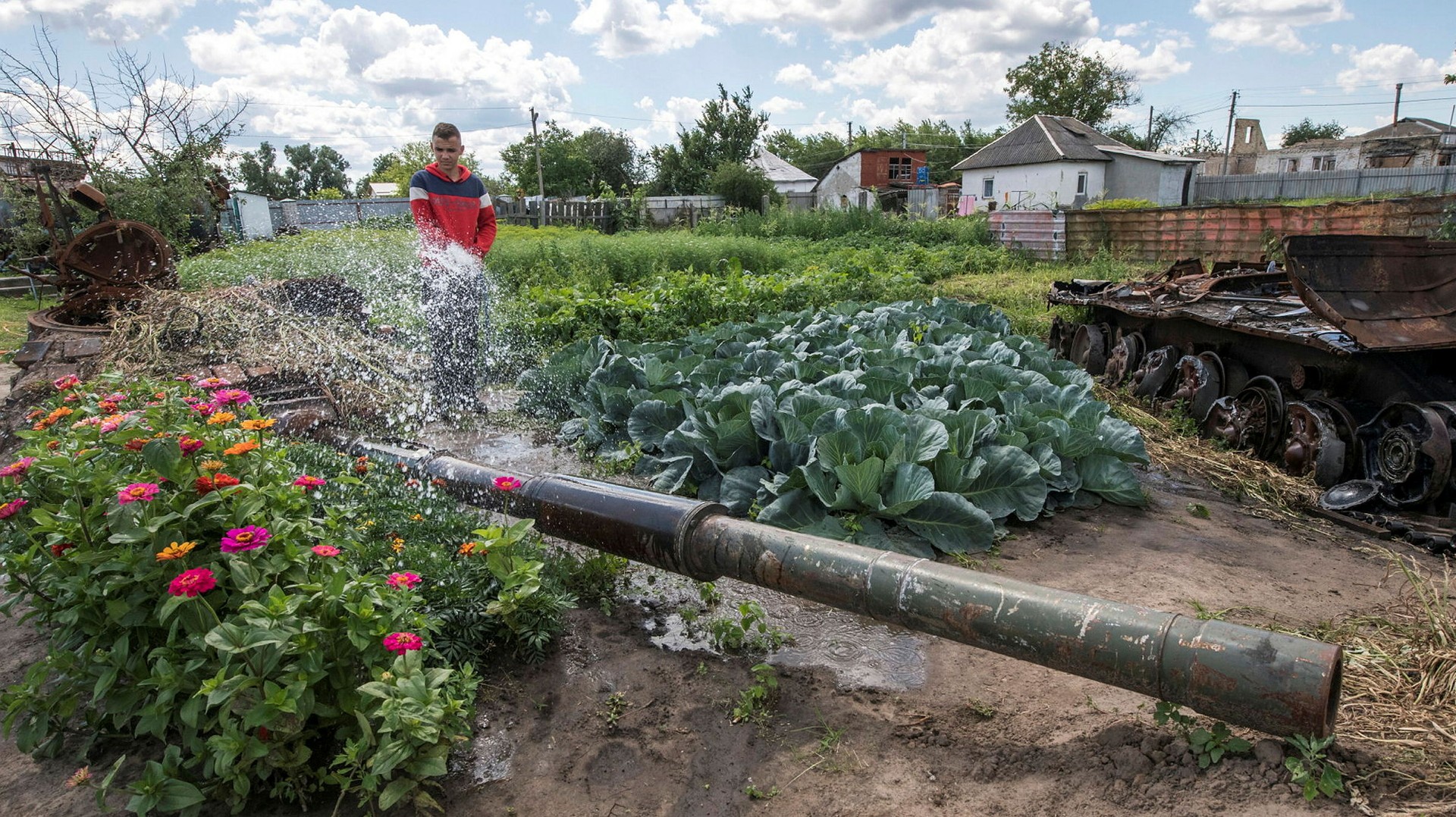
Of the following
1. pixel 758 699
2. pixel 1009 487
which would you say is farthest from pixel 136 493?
pixel 1009 487

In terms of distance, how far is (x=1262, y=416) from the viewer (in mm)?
5992

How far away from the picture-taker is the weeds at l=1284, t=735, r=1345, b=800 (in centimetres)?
200

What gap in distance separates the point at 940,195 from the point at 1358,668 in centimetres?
4260

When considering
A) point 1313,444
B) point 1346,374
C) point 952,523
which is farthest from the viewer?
point 1346,374

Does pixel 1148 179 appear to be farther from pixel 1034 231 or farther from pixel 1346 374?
pixel 1346 374

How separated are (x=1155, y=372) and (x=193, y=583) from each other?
7635 millimetres

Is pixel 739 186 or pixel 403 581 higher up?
pixel 739 186

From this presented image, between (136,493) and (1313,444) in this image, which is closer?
(136,493)

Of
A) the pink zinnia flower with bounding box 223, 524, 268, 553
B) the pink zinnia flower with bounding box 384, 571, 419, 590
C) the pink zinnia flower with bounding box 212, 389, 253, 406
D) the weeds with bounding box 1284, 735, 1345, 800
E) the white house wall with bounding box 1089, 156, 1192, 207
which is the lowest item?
the weeds with bounding box 1284, 735, 1345, 800

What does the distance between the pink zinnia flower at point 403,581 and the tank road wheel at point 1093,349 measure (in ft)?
26.5

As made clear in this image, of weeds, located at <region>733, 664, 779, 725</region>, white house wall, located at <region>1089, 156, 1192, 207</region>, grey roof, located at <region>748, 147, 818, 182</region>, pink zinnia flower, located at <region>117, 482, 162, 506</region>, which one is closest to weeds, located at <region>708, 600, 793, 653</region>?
weeds, located at <region>733, 664, 779, 725</region>

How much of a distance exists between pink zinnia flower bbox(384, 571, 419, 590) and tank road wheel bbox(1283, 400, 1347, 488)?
5539mm

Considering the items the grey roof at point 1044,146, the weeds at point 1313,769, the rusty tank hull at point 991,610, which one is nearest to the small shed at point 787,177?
the grey roof at point 1044,146

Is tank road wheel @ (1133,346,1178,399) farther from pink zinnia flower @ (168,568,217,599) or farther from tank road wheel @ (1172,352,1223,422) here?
pink zinnia flower @ (168,568,217,599)
